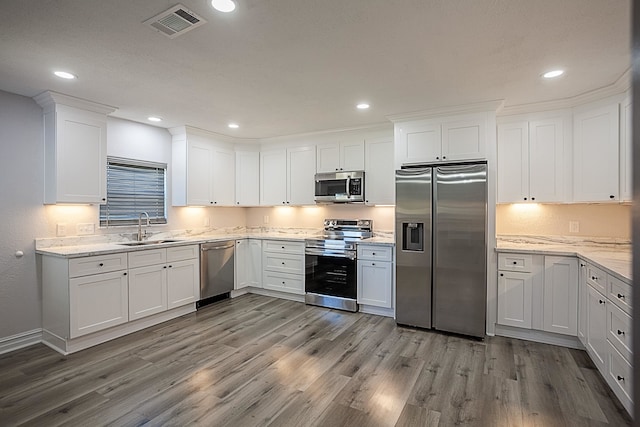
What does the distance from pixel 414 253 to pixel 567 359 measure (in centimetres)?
164

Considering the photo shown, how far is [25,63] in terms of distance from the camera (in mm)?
2529

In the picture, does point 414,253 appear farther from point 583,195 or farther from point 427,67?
point 427,67

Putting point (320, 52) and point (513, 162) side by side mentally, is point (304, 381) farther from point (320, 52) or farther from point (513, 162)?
point (513, 162)

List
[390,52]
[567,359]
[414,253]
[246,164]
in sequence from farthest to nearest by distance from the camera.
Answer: [246,164], [414,253], [567,359], [390,52]

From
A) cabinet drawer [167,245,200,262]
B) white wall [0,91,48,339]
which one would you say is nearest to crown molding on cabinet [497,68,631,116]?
cabinet drawer [167,245,200,262]

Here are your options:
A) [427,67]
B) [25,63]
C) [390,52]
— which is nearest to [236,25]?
[390,52]

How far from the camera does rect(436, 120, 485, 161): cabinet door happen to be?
3521 mm

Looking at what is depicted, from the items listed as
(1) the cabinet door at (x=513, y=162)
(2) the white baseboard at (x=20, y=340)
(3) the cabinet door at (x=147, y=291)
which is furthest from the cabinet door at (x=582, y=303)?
(2) the white baseboard at (x=20, y=340)

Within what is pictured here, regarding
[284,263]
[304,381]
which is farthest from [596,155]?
[284,263]

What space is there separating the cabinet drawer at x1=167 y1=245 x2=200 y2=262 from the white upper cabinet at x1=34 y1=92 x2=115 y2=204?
936mm

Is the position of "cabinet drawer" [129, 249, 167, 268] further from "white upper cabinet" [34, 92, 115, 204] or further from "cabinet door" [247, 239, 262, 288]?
"cabinet door" [247, 239, 262, 288]

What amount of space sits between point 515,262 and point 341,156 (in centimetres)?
253

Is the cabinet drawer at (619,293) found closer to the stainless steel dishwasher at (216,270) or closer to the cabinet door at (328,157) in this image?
the cabinet door at (328,157)

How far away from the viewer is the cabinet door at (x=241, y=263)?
4957 millimetres
